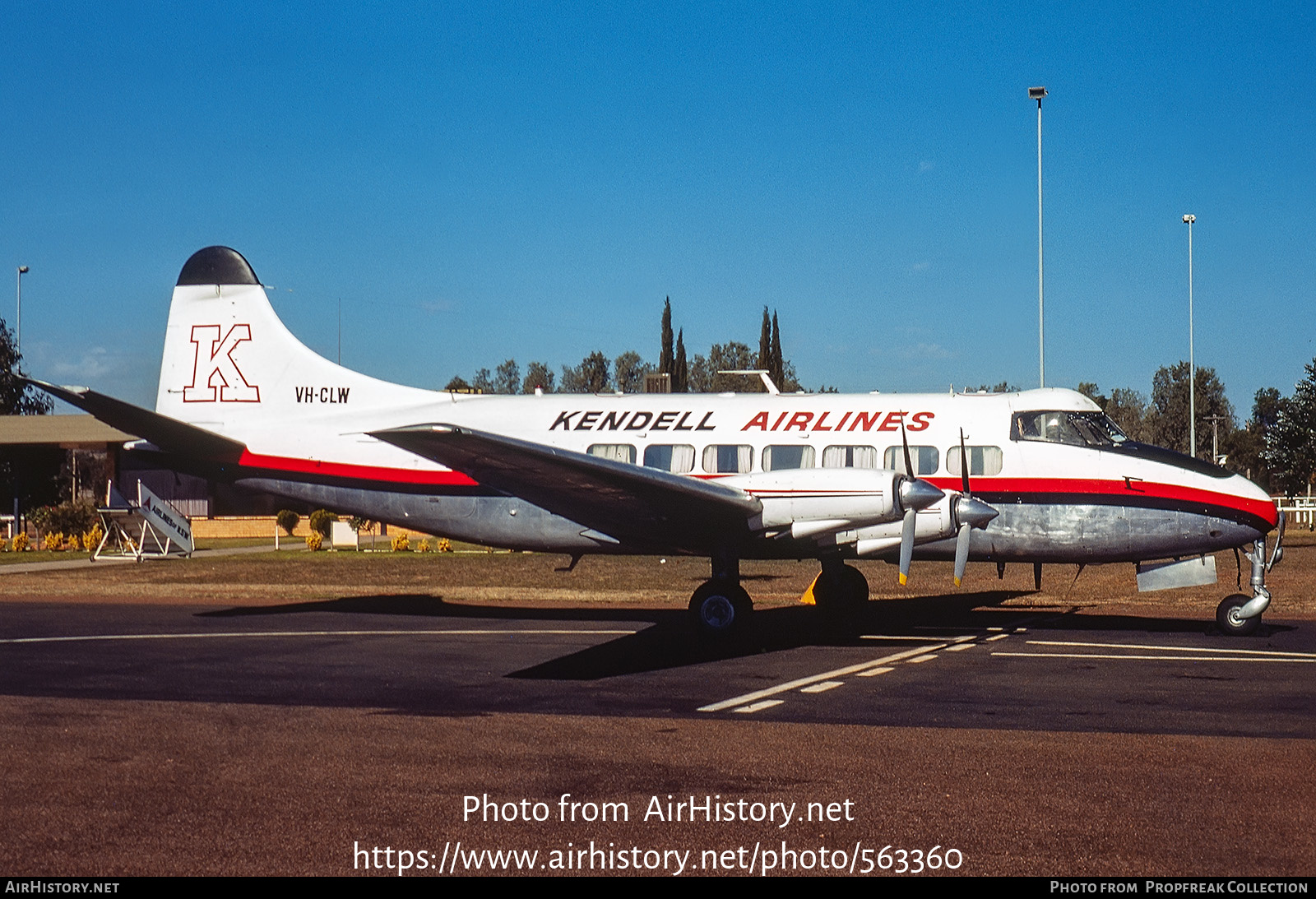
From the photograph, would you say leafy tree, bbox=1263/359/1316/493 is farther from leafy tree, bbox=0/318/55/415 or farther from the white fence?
leafy tree, bbox=0/318/55/415

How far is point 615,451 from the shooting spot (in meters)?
19.9

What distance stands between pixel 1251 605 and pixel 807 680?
26.8ft

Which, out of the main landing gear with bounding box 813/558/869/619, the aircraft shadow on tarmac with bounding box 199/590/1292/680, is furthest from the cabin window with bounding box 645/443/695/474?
the main landing gear with bounding box 813/558/869/619

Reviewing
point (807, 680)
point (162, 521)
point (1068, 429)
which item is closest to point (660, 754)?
point (807, 680)

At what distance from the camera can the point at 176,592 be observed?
87.6ft

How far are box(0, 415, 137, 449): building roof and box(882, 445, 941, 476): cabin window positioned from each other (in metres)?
48.9

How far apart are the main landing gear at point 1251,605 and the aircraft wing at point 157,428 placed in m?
16.8

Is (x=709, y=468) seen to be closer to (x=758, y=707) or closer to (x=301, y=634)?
(x=301, y=634)

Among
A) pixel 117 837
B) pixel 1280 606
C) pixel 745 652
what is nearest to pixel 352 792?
pixel 117 837

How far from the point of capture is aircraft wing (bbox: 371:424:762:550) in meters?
14.7

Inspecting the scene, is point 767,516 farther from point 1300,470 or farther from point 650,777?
point 1300,470

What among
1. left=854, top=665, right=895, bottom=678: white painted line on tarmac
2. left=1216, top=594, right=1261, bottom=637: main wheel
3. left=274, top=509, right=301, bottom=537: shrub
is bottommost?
left=854, top=665, right=895, bottom=678: white painted line on tarmac

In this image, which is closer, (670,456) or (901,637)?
(901,637)

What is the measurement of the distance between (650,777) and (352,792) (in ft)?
7.38
